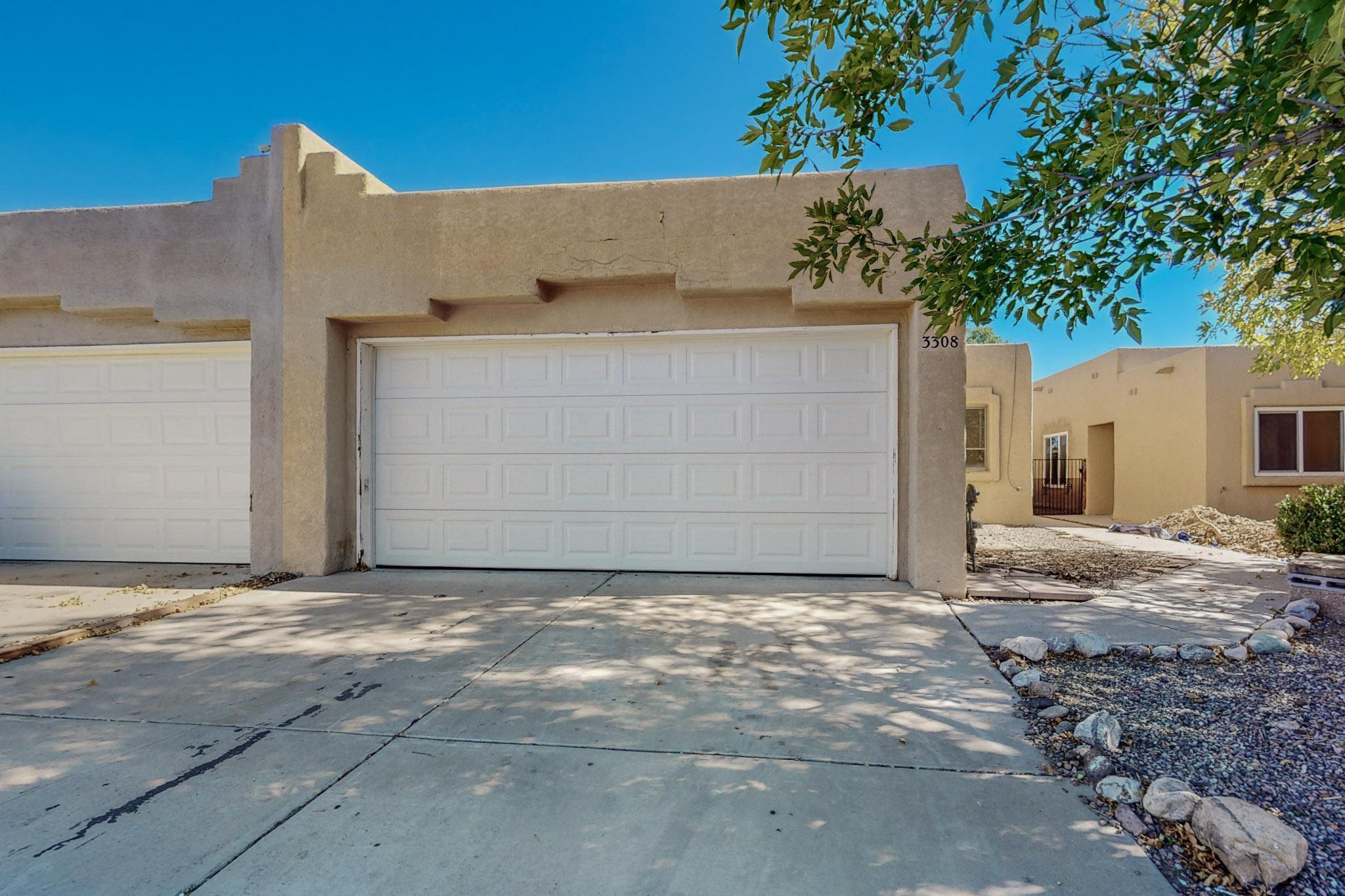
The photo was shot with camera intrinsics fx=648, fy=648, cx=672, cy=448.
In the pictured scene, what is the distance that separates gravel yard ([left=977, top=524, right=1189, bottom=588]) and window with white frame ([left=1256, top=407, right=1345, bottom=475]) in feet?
13.8

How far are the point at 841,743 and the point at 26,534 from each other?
938 centimetres

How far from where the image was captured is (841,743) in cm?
291

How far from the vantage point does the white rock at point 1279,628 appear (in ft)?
14.6

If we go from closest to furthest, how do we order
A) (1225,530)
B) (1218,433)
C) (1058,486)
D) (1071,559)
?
(1071,559), (1225,530), (1218,433), (1058,486)

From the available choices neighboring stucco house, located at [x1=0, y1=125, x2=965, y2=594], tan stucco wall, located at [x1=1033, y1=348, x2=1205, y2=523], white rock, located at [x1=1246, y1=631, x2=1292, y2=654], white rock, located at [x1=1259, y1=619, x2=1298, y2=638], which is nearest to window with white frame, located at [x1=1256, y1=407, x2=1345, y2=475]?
tan stucco wall, located at [x1=1033, y1=348, x2=1205, y2=523]

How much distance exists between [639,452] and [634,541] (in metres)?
0.93

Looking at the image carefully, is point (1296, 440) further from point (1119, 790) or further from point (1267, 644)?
point (1119, 790)

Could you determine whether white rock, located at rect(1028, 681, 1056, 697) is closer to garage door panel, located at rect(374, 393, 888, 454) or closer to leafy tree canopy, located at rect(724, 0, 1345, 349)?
leafy tree canopy, located at rect(724, 0, 1345, 349)

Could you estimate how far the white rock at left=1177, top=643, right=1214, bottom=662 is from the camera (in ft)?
13.2

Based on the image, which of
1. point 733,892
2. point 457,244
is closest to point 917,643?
point 733,892

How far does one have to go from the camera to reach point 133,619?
16.3ft

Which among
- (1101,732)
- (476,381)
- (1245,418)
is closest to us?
(1101,732)

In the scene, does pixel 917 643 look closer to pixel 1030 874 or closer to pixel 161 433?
pixel 1030 874

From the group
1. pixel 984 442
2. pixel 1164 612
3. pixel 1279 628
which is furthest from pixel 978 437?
pixel 1279 628
